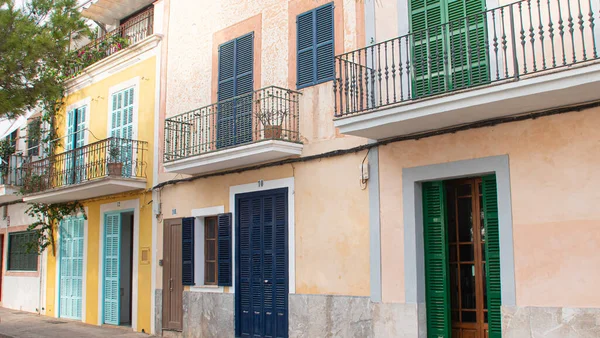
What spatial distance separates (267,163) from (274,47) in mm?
2206

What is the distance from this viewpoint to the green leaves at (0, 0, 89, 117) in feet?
39.6

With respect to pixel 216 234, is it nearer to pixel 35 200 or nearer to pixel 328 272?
pixel 328 272

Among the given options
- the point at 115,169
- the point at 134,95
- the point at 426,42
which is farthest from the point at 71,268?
the point at 426,42

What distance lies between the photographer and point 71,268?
17.3m

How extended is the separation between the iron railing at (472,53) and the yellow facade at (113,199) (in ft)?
20.3

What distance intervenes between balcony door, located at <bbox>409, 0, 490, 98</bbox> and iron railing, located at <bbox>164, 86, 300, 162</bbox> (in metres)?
2.55

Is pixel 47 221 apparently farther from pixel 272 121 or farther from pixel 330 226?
pixel 330 226

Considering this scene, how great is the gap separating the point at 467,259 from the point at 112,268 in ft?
32.0

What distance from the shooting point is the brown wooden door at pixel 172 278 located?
13516 mm

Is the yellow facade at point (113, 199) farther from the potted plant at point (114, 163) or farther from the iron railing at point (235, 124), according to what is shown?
the iron railing at point (235, 124)

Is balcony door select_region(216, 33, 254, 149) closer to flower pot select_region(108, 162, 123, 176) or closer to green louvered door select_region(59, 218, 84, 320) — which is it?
flower pot select_region(108, 162, 123, 176)

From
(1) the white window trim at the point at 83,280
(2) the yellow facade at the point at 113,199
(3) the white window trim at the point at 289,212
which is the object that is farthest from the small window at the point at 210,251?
(1) the white window trim at the point at 83,280

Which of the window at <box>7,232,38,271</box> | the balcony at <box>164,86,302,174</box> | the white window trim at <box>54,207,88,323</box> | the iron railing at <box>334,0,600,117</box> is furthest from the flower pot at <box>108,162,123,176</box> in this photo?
the iron railing at <box>334,0,600,117</box>

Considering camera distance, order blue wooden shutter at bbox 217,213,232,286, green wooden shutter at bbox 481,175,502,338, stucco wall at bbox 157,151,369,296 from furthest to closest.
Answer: blue wooden shutter at bbox 217,213,232,286 → stucco wall at bbox 157,151,369,296 → green wooden shutter at bbox 481,175,502,338
